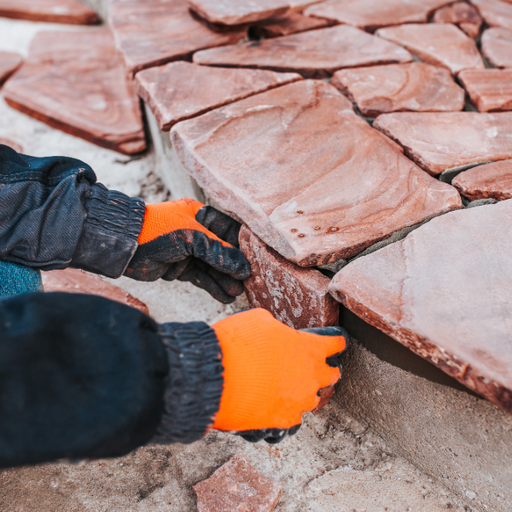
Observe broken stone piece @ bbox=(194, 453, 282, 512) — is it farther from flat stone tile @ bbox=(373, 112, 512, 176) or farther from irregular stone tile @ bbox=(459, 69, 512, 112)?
irregular stone tile @ bbox=(459, 69, 512, 112)

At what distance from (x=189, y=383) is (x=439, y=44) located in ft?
6.02

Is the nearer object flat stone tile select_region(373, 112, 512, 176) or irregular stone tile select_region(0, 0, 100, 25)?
flat stone tile select_region(373, 112, 512, 176)

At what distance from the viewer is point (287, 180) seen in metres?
1.27

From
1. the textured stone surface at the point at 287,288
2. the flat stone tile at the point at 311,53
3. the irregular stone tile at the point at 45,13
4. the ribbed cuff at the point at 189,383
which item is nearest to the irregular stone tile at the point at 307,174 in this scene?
the textured stone surface at the point at 287,288

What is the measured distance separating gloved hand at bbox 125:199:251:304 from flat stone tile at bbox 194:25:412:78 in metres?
0.76

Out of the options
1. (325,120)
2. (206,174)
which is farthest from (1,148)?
(325,120)

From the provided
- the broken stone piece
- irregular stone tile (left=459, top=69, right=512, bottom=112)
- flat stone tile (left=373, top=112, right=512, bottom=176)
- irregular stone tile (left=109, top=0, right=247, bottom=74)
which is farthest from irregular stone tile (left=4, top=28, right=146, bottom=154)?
the broken stone piece

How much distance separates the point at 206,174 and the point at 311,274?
1.54ft

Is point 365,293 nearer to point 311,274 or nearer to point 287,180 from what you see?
point 311,274

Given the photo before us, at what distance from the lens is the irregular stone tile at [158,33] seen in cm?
185

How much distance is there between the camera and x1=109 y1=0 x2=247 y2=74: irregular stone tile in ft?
6.07

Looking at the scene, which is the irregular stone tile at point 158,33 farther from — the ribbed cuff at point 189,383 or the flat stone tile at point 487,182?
the ribbed cuff at point 189,383

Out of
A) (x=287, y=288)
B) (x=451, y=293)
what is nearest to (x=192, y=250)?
(x=287, y=288)

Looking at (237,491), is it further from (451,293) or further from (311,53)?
(311,53)
